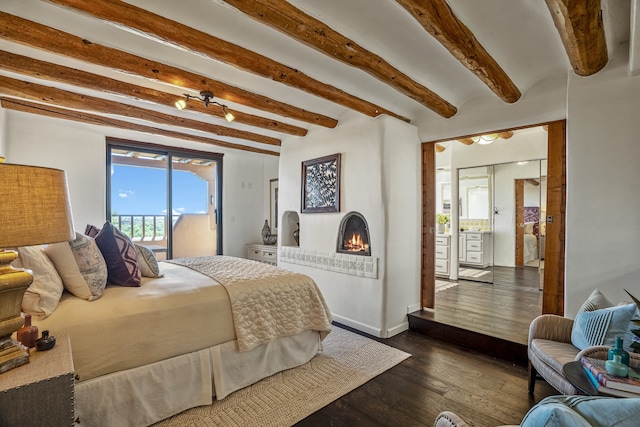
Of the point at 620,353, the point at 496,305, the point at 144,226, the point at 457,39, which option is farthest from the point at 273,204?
the point at 620,353

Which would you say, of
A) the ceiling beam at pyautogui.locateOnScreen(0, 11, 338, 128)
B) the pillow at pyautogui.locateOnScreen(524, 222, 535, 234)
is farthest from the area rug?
the pillow at pyautogui.locateOnScreen(524, 222, 535, 234)

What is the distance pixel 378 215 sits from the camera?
11.1ft

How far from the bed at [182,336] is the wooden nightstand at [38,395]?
38 centimetres

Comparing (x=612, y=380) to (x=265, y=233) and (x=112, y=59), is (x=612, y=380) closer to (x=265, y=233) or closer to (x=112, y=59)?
(x=112, y=59)

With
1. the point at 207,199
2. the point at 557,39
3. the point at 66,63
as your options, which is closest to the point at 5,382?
the point at 66,63

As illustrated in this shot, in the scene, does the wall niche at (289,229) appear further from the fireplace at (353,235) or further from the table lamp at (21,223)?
the table lamp at (21,223)

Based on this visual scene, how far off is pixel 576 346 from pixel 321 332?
1.90 m

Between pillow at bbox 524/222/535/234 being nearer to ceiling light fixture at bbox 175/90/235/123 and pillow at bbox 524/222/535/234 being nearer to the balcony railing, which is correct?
ceiling light fixture at bbox 175/90/235/123

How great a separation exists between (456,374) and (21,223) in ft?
9.64

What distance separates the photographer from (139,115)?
3.38 metres

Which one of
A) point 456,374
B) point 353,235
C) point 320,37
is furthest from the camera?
point 353,235

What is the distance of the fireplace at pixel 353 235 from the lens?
3.67 metres

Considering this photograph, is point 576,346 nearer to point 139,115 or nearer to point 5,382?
point 5,382

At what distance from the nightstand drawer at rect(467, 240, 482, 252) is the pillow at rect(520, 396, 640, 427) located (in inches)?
211
